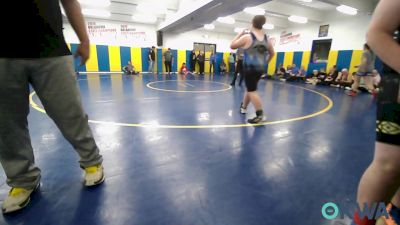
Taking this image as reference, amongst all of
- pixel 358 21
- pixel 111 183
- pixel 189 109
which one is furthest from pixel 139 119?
pixel 358 21

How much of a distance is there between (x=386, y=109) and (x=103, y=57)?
1486 centimetres

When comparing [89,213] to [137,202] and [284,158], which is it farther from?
[284,158]

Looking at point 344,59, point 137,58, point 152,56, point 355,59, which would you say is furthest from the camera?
point 137,58

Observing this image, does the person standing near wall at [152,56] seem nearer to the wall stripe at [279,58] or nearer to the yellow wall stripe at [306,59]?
the wall stripe at [279,58]

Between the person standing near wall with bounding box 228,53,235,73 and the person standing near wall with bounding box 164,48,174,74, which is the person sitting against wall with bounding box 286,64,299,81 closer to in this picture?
the person standing near wall with bounding box 228,53,235,73

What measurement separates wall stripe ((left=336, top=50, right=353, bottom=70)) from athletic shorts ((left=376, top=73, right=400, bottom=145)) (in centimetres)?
1197

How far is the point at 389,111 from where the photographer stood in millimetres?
769

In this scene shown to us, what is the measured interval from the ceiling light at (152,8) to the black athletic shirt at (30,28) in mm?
10165

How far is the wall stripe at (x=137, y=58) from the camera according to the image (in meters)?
14.2

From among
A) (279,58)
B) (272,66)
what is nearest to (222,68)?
(272,66)

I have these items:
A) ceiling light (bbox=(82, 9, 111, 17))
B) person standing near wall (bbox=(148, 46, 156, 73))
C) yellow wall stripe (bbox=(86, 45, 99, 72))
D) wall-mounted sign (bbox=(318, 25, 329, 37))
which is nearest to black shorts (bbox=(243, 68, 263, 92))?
wall-mounted sign (bbox=(318, 25, 329, 37))

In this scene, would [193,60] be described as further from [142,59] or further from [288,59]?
[288,59]

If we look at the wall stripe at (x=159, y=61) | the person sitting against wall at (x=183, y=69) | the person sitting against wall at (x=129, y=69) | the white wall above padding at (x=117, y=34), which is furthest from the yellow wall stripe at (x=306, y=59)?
the person sitting against wall at (x=129, y=69)

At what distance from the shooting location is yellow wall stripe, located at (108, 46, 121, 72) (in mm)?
13562
